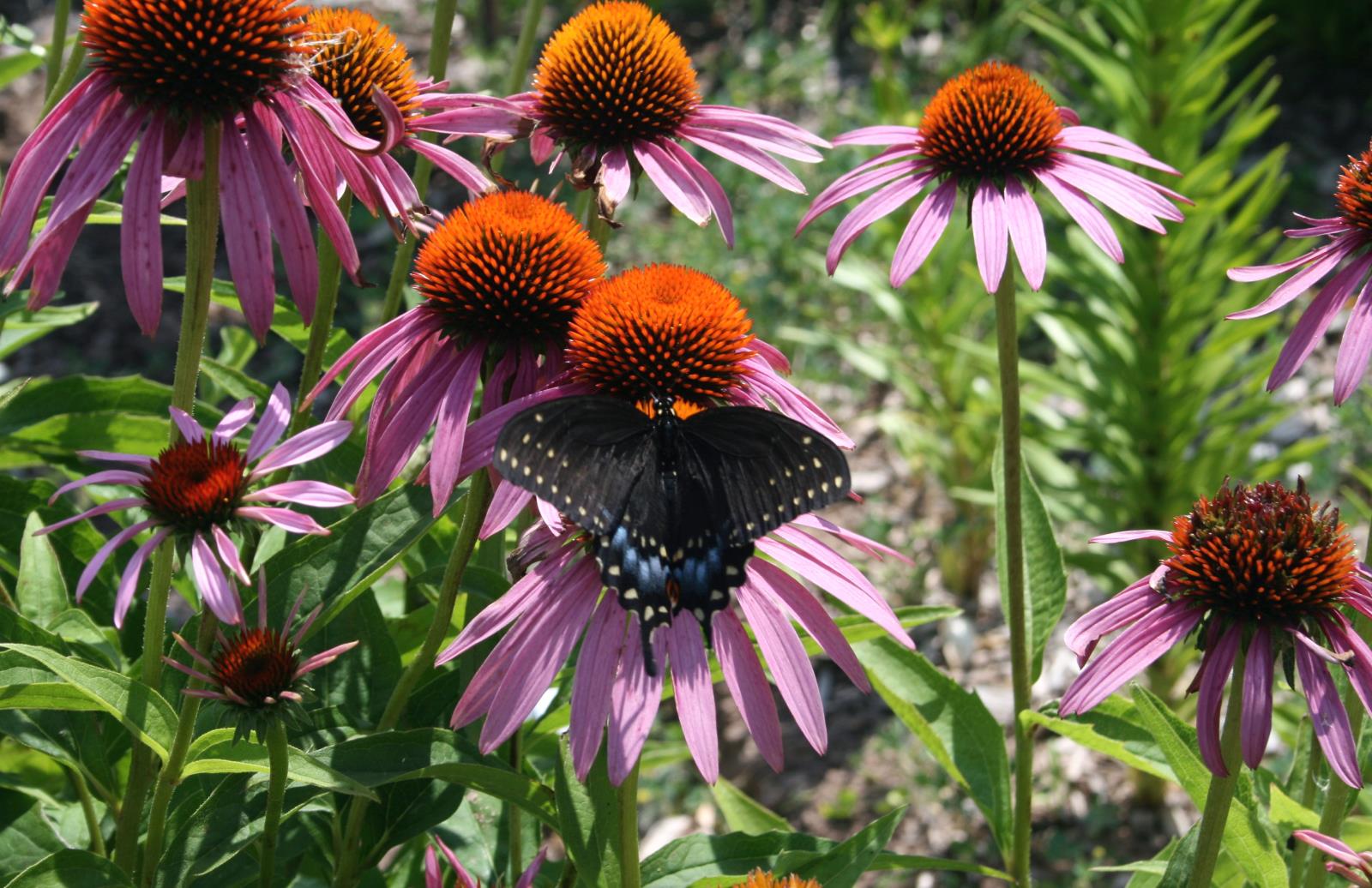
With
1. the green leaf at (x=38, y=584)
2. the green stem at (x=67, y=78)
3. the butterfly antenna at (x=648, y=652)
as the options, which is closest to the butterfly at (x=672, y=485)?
the butterfly antenna at (x=648, y=652)

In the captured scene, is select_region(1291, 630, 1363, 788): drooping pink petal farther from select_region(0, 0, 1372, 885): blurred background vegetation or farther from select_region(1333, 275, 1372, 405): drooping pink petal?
select_region(0, 0, 1372, 885): blurred background vegetation

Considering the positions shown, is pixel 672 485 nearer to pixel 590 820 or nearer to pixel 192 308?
pixel 590 820

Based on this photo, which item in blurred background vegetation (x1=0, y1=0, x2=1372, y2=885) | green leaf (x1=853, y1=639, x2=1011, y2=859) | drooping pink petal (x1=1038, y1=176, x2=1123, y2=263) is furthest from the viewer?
blurred background vegetation (x1=0, y1=0, x2=1372, y2=885)

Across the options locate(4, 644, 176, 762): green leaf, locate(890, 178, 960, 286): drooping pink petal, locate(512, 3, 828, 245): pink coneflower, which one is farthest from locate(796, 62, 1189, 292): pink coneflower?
locate(4, 644, 176, 762): green leaf

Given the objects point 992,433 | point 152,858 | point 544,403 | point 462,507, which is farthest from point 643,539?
point 992,433

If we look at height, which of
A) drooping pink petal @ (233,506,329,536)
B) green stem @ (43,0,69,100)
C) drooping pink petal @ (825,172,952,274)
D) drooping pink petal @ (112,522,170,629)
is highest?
green stem @ (43,0,69,100)
